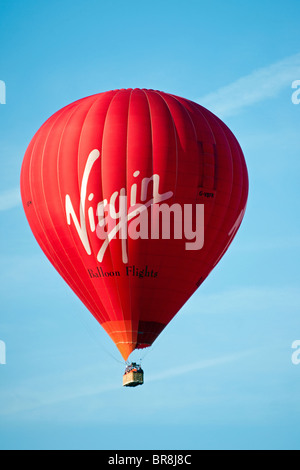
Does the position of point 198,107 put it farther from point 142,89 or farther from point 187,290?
point 187,290

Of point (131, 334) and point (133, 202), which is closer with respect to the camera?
point (133, 202)

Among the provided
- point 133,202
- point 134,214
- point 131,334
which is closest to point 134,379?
point 131,334

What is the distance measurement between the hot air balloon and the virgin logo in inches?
1.4

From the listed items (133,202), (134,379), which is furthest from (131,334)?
(133,202)

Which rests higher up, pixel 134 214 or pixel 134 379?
pixel 134 214

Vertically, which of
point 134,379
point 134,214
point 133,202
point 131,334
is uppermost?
point 133,202

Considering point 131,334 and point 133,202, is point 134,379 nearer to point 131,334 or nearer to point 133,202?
point 131,334

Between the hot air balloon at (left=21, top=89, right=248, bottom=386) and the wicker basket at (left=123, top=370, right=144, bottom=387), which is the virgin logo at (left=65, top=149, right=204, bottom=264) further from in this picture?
the wicker basket at (left=123, top=370, right=144, bottom=387)

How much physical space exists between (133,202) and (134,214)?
44cm

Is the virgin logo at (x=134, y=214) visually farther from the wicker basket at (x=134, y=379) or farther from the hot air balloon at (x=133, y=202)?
the wicker basket at (x=134, y=379)

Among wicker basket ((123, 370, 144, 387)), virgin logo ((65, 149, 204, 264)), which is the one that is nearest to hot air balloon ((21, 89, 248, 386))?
virgin logo ((65, 149, 204, 264))

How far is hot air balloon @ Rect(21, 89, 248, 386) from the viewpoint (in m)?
59.0

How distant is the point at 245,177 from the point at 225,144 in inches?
75.2

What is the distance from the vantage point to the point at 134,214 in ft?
193
